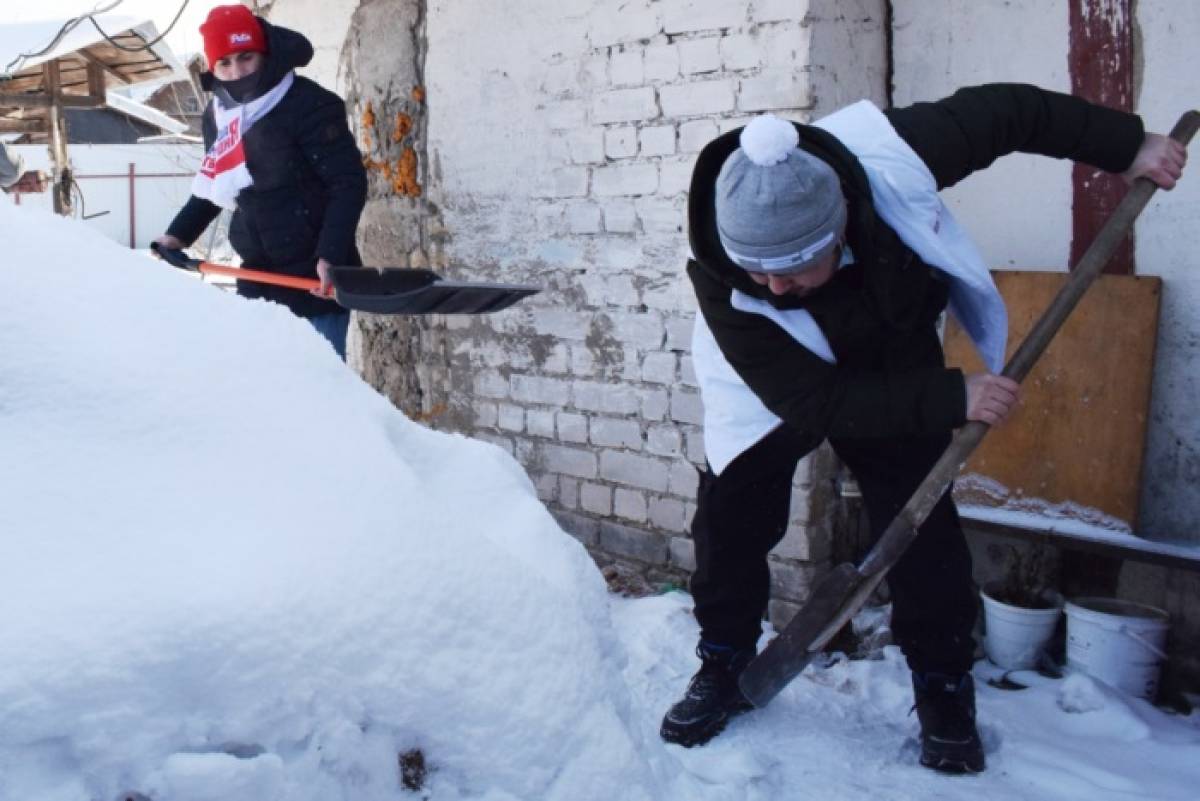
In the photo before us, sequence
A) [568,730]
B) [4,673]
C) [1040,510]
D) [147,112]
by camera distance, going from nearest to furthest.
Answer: [4,673] < [568,730] < [1040,510] < [147,112]

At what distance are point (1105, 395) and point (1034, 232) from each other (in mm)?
541

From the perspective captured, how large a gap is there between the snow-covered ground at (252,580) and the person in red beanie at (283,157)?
6.80ft

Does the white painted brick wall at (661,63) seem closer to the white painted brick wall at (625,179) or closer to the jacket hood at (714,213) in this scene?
the white painted brick wall at (625,179)

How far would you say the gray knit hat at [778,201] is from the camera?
Answer: 2.01m

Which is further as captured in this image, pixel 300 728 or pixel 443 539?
pixel 443 539

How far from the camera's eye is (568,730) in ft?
4.36

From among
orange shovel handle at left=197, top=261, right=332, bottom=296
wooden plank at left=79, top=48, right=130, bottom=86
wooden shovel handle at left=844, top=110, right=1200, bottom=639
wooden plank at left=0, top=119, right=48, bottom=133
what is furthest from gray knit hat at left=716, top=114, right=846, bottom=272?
wooden plank at left=0, top=119, right=48, bottom=133

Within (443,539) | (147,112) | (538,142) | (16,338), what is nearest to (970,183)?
(538,142)

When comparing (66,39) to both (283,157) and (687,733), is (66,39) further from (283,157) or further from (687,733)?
(687,733)

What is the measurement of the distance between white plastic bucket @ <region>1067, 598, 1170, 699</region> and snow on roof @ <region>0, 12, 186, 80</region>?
11019mm

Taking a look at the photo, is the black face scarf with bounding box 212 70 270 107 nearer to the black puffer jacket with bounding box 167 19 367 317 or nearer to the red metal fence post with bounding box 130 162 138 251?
the black puffer jacket with bounding box 167 19 367 317

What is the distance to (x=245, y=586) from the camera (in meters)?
1.19

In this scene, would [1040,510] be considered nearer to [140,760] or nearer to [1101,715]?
[1101,715]

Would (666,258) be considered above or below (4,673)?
above
